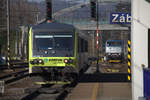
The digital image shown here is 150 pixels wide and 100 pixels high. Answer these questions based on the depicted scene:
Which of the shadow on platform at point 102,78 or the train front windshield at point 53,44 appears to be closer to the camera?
the train front windshield at point 53,44

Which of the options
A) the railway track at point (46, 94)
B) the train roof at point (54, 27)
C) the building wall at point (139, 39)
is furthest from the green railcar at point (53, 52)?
the building wall at point (139, 39)

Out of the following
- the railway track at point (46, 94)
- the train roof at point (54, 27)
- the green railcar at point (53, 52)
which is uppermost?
the train roof at point (54, 27)

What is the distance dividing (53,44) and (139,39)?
6871 mm

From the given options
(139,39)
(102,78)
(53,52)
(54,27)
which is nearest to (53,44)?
(53,52)

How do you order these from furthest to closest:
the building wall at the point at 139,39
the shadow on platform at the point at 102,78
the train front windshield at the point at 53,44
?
the shadow on platform at the point at 102,78 < the train front windshield at the point at 53,44 < the building wall at the point at 139,39

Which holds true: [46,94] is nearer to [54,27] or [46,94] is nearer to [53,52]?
[53,52]

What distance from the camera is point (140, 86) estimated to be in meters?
8.99

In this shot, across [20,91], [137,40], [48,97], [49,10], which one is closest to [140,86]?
[137,40]

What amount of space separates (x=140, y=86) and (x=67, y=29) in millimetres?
7072

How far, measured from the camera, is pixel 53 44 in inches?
605

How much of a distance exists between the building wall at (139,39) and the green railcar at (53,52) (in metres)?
6.09

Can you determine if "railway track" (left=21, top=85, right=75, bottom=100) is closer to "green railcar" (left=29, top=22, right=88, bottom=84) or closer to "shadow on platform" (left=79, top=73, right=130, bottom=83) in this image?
"green railcar" (left=29, top=22, right=88, bottom=84)

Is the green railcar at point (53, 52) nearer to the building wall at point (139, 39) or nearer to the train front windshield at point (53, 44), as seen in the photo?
the train front windshield at point (53, 44)

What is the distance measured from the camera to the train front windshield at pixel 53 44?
15.2 metres
